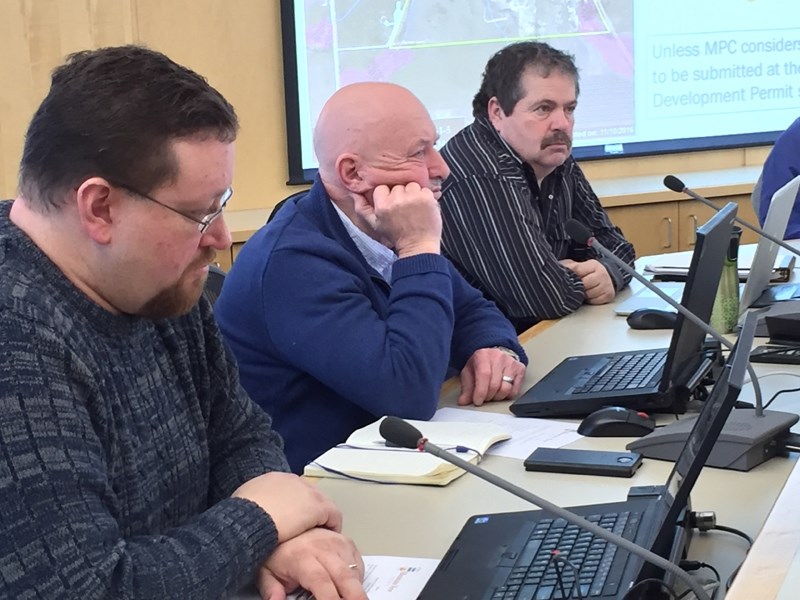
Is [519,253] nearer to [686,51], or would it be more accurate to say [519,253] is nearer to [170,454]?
[170,454]

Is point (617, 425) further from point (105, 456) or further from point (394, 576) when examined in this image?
point (105, 456)

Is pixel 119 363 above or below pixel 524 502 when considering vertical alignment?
above

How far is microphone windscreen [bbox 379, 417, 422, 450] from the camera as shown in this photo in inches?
43.4

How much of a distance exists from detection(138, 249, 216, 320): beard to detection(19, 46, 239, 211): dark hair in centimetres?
12

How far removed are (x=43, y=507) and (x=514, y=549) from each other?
21.7 inches

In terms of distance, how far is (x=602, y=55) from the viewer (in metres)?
4.91

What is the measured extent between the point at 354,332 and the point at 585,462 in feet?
1.56

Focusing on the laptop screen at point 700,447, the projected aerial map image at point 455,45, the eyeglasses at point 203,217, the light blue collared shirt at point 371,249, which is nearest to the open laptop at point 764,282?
the light blue collared shirt at point 371,249

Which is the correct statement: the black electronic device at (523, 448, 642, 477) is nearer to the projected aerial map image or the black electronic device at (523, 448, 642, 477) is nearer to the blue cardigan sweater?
the blue cardigan sweater

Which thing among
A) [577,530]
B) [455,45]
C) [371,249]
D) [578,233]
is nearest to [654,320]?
[578,233]

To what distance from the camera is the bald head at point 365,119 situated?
206 cm

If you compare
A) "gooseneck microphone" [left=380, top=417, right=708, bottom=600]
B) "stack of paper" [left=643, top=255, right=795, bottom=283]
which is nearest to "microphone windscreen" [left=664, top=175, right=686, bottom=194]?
"stack of paper" [left=643, top=255, right=795, bottom=283]

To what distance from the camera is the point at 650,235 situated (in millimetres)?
4633

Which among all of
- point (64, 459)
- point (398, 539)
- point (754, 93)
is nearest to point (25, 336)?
point (64, 459)
